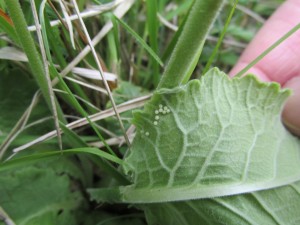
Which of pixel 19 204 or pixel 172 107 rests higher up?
pixel 172 107

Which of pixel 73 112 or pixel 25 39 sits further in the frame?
pixel 73 112

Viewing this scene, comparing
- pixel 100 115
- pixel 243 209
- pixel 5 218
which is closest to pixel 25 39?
pixel 100 115

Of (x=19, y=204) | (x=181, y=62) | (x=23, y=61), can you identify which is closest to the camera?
(x=181, y=62)

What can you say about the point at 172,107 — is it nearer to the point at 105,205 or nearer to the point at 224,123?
the point at 224,123

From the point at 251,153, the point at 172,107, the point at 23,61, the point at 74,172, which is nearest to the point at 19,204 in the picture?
the point at 74,172

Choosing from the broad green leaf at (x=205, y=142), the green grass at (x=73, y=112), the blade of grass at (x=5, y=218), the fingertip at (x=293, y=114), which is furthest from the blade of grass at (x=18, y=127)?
the fingertip at (x=293, y=114)

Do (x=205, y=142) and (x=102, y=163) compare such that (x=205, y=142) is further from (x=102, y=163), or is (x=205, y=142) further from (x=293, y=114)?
(x=293, y=114)
